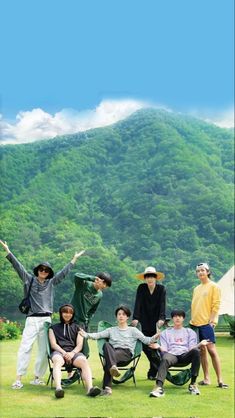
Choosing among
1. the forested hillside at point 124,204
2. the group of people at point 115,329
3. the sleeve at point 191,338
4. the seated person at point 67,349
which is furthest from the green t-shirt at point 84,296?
the forested hillside at point 124,204

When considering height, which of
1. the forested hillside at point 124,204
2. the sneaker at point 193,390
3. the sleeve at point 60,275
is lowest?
the sneaker at point 193,390

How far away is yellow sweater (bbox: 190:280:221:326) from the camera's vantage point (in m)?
6.11

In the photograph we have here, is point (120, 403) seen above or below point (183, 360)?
below

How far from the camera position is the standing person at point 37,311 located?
19.6 feet

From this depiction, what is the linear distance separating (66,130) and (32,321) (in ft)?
185

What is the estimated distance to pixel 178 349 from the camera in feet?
19.5

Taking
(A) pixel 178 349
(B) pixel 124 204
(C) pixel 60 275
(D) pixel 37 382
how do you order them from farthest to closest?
(B) pixel 124 204, (D) pixel 37 382, (C) pixel 60 275, (A) pixel 178 349

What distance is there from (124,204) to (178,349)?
1737 inches

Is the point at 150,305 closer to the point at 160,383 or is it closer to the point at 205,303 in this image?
the point at 205,303

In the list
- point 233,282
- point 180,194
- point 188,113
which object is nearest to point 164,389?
point 233,282

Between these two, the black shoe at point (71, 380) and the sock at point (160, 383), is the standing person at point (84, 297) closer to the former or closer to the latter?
the black shoe at point (71, 380)

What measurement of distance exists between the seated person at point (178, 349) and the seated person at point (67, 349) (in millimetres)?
647

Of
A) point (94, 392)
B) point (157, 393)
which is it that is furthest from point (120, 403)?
point (157, 393)

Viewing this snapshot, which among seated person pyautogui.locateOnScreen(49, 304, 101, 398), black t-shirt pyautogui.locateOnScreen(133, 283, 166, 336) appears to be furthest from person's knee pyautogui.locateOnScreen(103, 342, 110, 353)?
black t-shirt pyautogui.locateOnScreen(133, 283, 166, 336)
